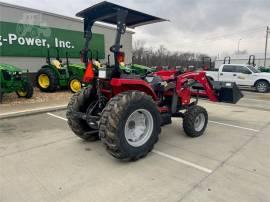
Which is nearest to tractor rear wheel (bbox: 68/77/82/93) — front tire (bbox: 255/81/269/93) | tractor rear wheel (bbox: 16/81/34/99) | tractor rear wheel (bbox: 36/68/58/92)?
tractor rear wheel (bbox: 36/68/58/92)

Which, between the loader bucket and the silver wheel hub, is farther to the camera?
the silver wheel hub

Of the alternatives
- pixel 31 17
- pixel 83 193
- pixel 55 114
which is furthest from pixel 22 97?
pixel 83 193

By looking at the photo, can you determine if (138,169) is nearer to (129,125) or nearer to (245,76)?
(129,125)

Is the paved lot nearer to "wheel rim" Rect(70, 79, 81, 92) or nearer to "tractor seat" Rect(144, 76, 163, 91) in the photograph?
"tractor seat" Rect(144, 76, 163, 91)

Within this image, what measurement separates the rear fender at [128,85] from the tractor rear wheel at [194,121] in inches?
38.5

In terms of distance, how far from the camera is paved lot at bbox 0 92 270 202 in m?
2.73

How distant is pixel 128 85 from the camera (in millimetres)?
3842

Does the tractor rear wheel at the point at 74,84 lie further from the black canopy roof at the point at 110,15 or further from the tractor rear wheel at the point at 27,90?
the black canopy roof at the point at 110,15

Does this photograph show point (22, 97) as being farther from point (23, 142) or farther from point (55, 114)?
point (23, 142)

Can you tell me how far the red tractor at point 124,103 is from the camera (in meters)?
3.33

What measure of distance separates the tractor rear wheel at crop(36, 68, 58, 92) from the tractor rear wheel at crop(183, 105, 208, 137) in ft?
23.4

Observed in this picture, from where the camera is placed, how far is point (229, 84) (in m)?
5.52

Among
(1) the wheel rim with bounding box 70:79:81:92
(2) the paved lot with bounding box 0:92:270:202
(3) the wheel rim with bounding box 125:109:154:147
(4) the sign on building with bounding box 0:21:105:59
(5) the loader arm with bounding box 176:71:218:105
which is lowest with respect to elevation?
(2) the paved lot with bounding box 0:92:270:202

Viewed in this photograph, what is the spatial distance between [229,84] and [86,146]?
357cm
